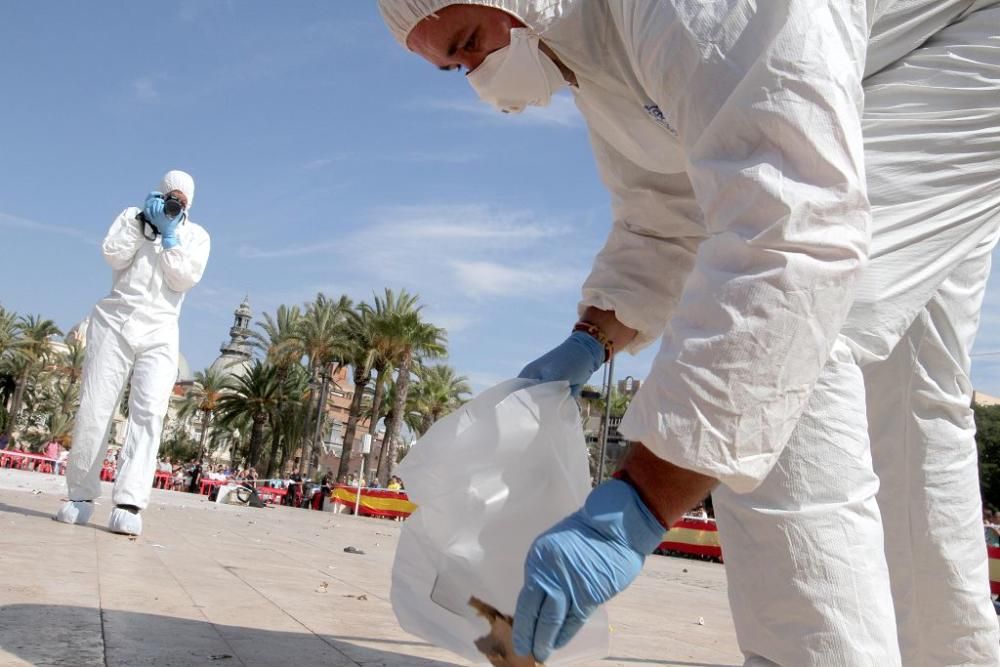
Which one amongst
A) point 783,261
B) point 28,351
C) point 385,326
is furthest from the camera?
point 28,351

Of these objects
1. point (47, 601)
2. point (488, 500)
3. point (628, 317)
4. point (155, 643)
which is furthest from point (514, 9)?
point (47, 601)

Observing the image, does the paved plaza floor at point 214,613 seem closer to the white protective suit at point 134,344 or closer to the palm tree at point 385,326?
the white protective suit at point 134,344

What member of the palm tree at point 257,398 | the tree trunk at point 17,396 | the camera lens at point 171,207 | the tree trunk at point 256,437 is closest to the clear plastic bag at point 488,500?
the camera lens at point 171,207

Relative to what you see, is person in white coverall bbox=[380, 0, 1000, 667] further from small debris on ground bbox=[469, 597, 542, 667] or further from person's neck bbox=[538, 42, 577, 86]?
small debris on ground bbox=[469, 597, 542, 667]

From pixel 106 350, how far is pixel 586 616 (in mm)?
5930

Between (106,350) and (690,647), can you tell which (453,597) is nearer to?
(690,647)

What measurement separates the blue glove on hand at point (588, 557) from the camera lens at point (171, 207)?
5.95 meters

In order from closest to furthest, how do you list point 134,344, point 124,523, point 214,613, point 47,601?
1. point 47,601
2. point 214,613
3. point 124,523
4. point 134,344

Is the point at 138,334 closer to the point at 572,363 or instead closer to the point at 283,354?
the point at 572,363

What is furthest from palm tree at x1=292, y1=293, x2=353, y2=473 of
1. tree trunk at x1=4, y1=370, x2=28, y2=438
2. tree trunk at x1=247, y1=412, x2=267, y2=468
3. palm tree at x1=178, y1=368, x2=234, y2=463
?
tree trunk at x1=4, y1=370, x2=28, y2=438

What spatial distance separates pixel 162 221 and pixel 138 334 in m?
0.83

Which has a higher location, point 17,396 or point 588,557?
point 17,396

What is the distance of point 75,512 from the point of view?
6.14 metres

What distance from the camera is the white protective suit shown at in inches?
248
